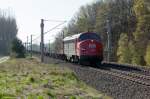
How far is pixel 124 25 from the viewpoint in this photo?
263 ft

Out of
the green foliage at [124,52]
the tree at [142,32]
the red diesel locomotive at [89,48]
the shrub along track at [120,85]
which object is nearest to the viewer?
the shrub along track at [120,85]

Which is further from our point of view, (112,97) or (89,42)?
(89,42)

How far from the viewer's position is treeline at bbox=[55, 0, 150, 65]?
59.4 metres

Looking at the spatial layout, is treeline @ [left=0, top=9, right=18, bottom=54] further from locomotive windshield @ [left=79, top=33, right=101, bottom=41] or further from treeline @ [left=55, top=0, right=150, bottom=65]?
locomotive windshield @ [left=79, top=33, right=101, bottom=41]

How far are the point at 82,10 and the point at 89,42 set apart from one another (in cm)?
7189

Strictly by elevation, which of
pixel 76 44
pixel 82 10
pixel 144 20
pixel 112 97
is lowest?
pixel 112 97

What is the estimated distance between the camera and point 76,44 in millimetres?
42062

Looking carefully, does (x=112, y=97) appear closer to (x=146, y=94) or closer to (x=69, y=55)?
(x=146, y=94)

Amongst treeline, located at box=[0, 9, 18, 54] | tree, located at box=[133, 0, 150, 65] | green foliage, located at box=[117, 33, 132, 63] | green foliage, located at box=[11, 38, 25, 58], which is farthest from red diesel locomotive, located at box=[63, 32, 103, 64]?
treeline, located at box=[0, 9, 18, 54]

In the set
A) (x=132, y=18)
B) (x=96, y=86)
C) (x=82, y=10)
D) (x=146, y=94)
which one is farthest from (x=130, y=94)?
(x=82, y=10)

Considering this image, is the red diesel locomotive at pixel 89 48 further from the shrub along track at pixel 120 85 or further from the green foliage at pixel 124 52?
the green foliage at pixel 124 52

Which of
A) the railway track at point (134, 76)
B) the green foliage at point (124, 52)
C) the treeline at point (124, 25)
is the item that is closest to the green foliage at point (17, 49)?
the treeline at point (124, 25)

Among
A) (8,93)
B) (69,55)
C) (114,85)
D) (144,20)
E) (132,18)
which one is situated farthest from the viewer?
(132,18)

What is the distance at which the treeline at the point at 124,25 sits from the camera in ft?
195
